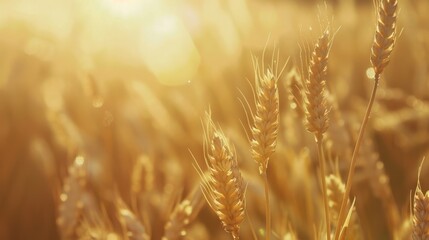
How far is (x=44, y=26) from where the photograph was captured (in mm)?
3893

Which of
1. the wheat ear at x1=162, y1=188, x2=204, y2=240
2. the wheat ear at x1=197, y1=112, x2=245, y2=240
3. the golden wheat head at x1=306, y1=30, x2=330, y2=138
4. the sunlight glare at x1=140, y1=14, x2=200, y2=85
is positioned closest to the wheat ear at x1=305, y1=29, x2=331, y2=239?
the golden wheat head at x1=306, y1=30, x2=330, y2=138

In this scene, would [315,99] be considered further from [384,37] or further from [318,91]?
[384,37]

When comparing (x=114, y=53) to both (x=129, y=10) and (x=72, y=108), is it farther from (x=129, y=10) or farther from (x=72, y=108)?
(x=72, y=108)

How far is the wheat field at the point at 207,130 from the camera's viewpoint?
3.01 feet

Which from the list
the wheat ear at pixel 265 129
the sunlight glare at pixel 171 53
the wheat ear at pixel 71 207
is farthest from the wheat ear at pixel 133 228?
the sunlight glare at pixel 171 53

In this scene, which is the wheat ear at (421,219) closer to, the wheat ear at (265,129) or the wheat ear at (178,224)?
the wheat ear at (265,129)

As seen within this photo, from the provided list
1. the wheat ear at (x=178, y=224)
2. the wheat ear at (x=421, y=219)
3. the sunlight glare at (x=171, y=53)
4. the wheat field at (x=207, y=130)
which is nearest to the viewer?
the wheat ear at (x=421, y=219)

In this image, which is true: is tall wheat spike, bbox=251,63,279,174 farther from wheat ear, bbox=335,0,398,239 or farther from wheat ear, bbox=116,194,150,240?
wheat ear, bbox=116,194,150,240

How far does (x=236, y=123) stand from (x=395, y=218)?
1062 millimetres

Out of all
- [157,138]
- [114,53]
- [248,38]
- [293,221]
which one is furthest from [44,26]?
[293,221]

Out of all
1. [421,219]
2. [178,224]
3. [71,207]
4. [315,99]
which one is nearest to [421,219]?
[421,219]

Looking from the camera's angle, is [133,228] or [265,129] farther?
[133,228]

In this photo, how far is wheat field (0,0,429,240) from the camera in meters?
0.92

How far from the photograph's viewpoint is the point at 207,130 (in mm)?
932
